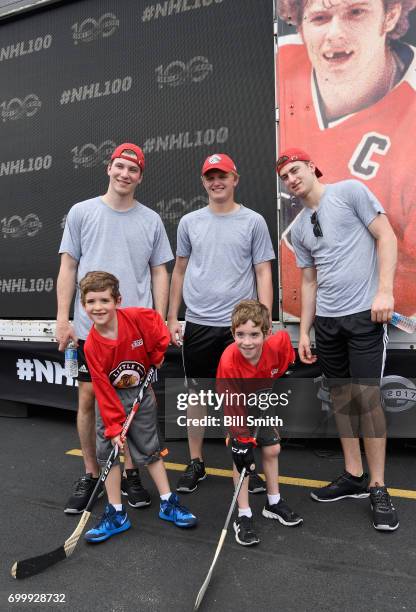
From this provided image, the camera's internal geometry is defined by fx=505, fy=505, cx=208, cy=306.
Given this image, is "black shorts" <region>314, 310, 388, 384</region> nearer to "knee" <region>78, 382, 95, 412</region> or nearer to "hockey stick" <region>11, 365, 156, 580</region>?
"hockey stick" <region>11, 365, 156, 580</region>

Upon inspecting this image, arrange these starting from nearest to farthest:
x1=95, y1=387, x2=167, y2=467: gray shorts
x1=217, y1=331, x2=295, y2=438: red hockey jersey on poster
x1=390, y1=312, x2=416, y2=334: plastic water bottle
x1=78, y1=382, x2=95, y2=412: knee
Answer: x1=217, y1=331, x2=295, y2=438: red hockey jersey on poster < x1=95, y1=387, x2=167, y2=467: gray shorts < x1=390, y1=312, x2=416, y2=334: plastic water bottle < x1=78, y1=382, x2=95, y2=412: knee

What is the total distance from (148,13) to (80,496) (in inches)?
126

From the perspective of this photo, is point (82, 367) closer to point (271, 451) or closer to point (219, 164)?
point (271, 451)

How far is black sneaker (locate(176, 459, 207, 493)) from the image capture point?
2.87m

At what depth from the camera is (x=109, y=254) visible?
8.66ft

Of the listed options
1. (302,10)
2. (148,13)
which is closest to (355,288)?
(302,10)

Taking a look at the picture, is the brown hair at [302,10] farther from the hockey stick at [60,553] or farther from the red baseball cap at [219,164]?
the hockey stick at [60,553]

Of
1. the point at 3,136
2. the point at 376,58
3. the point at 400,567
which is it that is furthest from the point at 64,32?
the point at 400,567

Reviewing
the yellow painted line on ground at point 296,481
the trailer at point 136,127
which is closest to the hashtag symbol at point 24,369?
the trailer at point 136,127

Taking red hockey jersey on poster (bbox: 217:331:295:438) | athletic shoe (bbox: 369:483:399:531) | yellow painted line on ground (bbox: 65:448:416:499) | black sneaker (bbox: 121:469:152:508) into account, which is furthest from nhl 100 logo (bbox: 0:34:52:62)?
athletic shoe (bbox: 369:483:399:531)

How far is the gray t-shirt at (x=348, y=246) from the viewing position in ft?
8.06

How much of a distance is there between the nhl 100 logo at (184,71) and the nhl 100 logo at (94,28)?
Result: 53 cm

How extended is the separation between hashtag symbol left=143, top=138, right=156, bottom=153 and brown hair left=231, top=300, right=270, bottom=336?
1.71 m

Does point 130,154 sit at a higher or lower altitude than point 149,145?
lower
